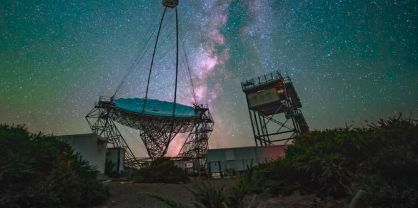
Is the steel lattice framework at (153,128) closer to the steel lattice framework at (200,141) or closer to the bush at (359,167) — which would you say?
the steel lattice framework at (200,141)

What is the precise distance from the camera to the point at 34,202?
7270 millimetres

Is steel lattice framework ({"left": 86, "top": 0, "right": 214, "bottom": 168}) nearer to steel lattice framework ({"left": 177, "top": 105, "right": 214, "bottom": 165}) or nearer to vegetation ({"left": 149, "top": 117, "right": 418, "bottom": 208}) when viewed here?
steel lattice framework ({"left": 177, "top": 105, "right": 214, "bottom": 165})

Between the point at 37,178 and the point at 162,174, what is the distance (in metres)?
11.4

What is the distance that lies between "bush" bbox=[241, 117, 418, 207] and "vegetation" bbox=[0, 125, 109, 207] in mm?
6328

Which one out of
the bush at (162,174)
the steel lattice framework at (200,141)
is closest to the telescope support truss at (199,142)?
the steel lattice framework at (200,141)

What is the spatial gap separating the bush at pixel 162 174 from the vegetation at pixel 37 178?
329 inches

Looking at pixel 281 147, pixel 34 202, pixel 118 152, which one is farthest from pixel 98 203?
pixel 281 147

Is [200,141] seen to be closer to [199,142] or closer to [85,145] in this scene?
[199,142]

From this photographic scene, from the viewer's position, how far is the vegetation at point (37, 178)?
23.3 feet

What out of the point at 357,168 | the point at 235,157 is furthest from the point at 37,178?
the point at 235,157

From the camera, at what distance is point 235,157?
2955 cm

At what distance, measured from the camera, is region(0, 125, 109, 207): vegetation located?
23.3 feet

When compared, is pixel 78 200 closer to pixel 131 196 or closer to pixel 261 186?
pixel 131 196

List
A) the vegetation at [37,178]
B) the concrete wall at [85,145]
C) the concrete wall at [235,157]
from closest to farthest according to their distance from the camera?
1. the vegetation at [37,178]
2. the concrete wall at [85,145]
3. the concrete wall at [235,157]
